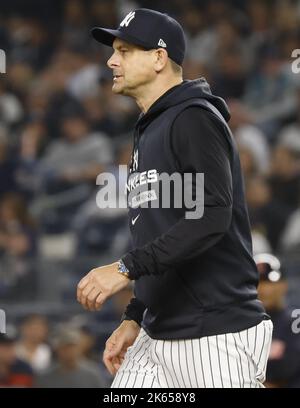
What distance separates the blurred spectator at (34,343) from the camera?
6852 millimetres

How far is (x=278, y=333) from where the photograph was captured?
5.31m

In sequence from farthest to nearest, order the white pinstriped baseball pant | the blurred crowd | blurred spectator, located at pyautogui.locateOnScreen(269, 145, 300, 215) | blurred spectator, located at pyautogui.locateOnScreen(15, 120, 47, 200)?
blurred spectator, located at pyautogui.locateOnScreen(15, 120, 47, 200) < blurred spectator, located at pyautogui.locateOnScreen(269, 145, 300, 215) < the blurred crowd < the white pinstriped baseball pant

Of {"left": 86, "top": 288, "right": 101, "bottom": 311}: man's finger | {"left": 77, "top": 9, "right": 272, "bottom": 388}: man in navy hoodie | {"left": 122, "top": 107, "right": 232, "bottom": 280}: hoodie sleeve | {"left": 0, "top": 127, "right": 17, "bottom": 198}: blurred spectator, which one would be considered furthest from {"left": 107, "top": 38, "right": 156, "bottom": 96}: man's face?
{"left": 0, "top": 127, "right": 17, "bottom": 198}: blurred spectator

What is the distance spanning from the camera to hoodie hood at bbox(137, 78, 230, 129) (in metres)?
3.21

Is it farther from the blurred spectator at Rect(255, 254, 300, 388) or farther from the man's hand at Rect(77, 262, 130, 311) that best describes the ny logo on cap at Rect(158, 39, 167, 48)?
the blurred spectator at Rect(255, 254, 300, 388)

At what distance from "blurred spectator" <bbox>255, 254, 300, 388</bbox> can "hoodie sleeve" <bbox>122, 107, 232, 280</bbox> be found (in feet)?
6.14

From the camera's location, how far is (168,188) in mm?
3131

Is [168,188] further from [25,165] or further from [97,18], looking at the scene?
[97,18]

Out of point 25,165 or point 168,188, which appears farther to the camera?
point 25,165

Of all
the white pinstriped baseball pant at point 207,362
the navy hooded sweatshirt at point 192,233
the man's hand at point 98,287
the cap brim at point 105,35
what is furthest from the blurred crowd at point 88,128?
the man's hand at point 98,287

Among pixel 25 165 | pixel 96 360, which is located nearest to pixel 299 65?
pixel 25 165

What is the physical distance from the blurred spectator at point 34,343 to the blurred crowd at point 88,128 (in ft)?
0.04

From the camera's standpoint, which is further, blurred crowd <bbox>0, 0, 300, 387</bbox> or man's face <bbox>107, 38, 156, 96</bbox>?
blurred crowd <bbox>0, 0, 300, 387</bbox>
